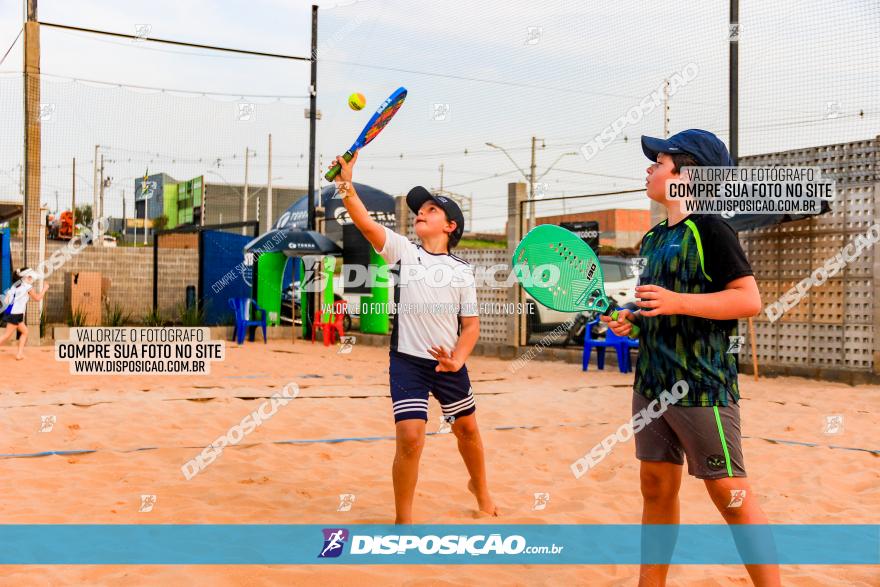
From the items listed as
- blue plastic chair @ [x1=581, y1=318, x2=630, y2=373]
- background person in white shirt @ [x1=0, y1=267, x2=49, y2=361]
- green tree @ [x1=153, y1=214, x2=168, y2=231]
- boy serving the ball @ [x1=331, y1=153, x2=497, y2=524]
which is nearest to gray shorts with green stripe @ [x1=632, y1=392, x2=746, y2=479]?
boy serving the ball @ [x1=331, y1=153, x2=497, y2=524]

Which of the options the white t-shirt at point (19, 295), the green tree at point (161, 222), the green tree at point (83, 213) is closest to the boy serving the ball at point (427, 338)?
the white t-shirt at point (19, 295)

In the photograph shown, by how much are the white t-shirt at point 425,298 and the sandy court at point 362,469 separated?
35.5 inches

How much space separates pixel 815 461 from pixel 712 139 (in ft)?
10.7

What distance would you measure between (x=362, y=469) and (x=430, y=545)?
5.20 feet

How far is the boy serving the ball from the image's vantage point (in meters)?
3.54

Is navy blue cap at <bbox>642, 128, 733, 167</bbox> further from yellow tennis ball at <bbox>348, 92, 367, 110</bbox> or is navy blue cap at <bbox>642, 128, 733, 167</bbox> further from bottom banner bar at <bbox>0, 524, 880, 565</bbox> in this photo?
yellow tennis ball at <bbox>348, 92, 367, 110</bbox>

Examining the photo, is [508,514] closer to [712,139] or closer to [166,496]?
[166,496]

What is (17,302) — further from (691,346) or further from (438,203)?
(691,346)

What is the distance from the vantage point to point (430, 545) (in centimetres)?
337

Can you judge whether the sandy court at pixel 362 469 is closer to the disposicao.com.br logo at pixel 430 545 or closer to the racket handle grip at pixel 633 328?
the disposicao.com.br logo at pixel 430 545

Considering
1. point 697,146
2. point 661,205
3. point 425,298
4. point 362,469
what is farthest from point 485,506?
point 661,205

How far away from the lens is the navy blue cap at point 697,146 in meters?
2.62

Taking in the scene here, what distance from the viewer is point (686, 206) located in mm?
2631

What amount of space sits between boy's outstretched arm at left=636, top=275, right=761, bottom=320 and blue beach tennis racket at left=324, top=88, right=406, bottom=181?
1.52m
